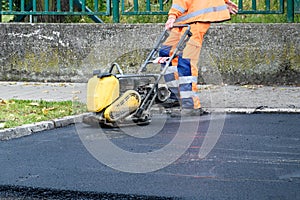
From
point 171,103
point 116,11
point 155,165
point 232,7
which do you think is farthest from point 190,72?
point 116,11

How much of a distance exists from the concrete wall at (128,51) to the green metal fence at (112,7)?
0.94ft

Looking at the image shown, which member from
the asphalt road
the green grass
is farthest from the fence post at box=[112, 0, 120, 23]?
the asphalt road

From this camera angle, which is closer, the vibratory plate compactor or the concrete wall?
the vibratory plate compactor

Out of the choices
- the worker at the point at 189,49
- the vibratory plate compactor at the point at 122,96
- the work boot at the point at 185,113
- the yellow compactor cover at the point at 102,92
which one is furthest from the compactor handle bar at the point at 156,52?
the work boot at the point at 185,113

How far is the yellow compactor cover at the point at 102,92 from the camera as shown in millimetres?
8094

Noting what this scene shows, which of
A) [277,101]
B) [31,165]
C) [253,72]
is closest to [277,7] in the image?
[253,72]

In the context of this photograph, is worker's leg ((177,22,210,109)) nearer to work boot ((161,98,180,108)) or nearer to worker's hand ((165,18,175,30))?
work boot ((161,98,180,108))

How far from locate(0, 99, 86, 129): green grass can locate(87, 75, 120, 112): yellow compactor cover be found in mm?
789

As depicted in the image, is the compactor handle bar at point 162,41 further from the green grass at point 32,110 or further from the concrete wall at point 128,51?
the concrete wall at point 128,51

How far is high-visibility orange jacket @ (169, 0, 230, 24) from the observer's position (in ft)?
30.9

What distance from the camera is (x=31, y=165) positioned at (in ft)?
21.4

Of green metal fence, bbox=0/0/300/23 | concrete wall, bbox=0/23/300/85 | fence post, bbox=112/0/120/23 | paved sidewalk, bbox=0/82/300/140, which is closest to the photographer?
paved sidewalk, bbox=0/82/300/140

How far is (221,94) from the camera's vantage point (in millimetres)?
11148

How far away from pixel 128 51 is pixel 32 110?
10.8 feet
